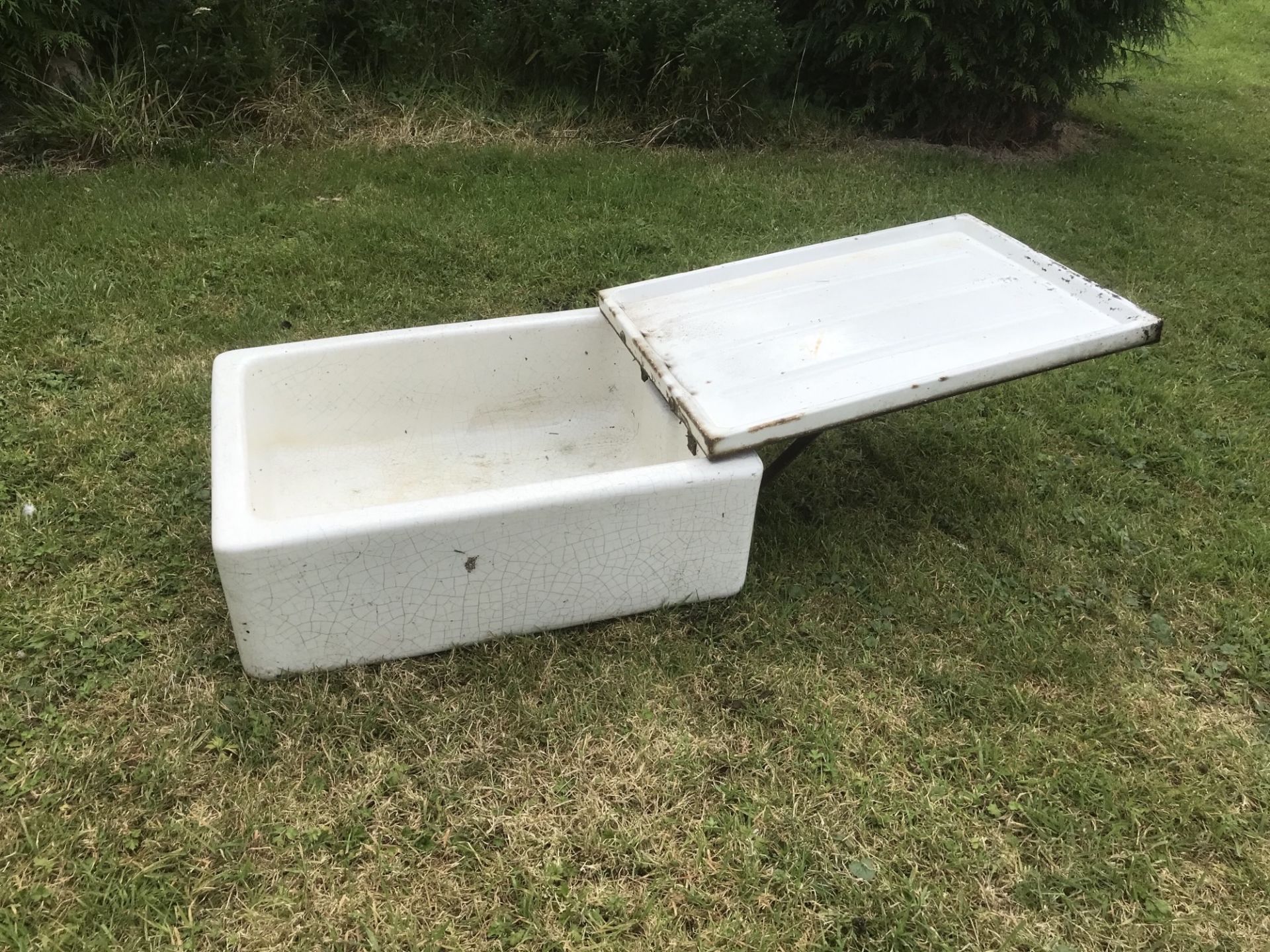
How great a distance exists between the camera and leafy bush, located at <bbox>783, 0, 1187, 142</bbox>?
5.23 meters

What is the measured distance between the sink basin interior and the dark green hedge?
10.2 ft

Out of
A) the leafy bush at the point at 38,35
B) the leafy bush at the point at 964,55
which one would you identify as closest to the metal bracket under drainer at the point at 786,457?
the leafy bush at the point at 964,55

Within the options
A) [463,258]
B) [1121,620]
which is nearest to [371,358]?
[463,258]

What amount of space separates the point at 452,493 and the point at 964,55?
4.37 m

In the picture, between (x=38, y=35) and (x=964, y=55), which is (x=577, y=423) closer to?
(x=38, y=35)

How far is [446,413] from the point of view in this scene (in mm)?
2723

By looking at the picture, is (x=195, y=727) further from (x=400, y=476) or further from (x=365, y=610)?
(x=400, y=476)

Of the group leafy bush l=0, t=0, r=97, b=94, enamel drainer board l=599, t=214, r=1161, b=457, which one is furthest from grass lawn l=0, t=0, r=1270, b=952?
leafy bush l=0, t=0, r=97, b=94

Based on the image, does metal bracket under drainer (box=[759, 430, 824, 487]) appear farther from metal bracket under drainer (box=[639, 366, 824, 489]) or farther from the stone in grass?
the stone in grass

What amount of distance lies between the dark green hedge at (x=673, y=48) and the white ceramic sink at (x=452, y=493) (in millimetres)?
3140

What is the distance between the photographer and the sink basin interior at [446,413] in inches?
97.0

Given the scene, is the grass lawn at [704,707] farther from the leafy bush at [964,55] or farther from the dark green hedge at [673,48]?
the leafy bush at [964,55]

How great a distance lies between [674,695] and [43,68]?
4.58 meters

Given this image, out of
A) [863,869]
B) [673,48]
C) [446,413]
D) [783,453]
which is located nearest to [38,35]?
[673,48]
